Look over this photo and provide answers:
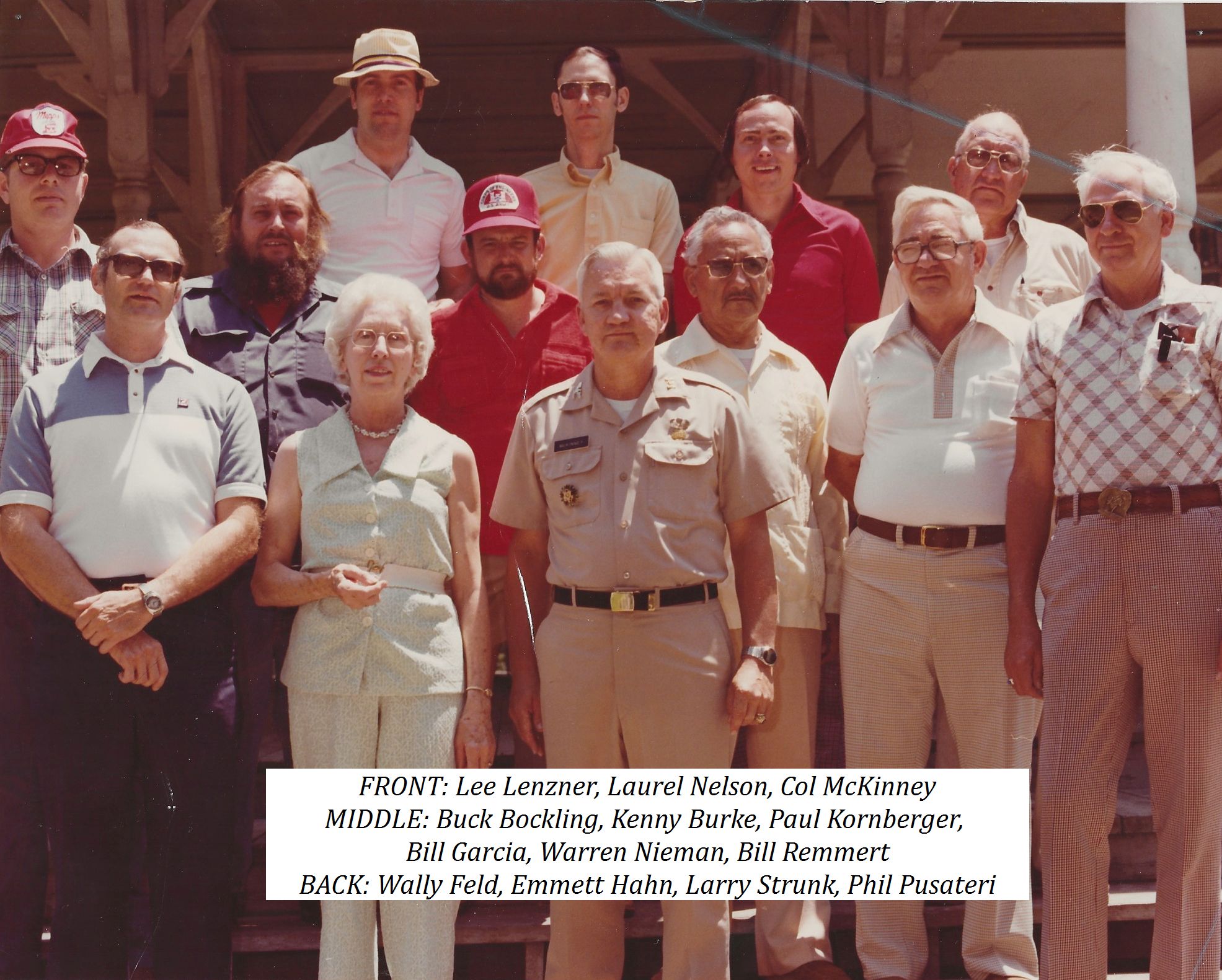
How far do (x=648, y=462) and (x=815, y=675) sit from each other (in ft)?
2.79

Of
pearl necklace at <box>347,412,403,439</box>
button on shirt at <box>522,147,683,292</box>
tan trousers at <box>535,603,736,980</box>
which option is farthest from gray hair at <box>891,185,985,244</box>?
pearl necklace at <box>347,412,403,439</box>

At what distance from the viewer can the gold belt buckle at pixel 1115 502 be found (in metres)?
3.04

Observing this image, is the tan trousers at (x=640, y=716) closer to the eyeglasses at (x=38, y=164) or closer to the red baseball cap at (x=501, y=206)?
the red baseball cap at (x=501, y=206)

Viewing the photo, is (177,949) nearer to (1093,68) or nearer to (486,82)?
(486,82)

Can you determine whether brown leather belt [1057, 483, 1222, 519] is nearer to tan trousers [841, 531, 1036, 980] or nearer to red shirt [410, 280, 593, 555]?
tan trousers [841, 531, 1036, 980]

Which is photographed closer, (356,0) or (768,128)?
(768,128)

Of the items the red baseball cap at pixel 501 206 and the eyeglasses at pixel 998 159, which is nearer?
the red baseball cap at pixel 501 206

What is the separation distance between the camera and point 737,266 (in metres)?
3.54

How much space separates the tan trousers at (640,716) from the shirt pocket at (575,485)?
0.24m

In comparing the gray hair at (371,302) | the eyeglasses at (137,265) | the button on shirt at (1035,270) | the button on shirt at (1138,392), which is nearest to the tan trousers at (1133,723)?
the button on shirt at (1138,392)

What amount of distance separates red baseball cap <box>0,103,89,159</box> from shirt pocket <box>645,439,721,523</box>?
1.94 m

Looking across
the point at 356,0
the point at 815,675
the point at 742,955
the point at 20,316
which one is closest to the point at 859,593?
the point at 815,675

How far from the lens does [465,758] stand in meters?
3.23

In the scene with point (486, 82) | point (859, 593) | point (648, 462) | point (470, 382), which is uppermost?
point (486, 82)
